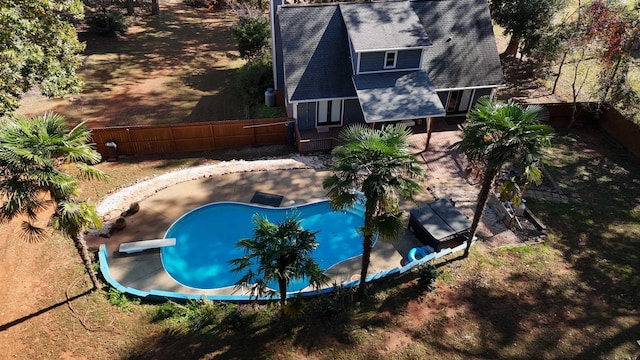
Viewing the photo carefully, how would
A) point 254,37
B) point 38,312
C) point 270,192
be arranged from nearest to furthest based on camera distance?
point 38,312, point 270,192, point 254,37

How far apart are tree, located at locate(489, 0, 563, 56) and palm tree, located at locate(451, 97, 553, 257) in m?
19.0

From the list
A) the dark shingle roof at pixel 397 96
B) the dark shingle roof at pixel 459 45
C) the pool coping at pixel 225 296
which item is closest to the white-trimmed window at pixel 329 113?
the dark shingle roof at pixel 397 96

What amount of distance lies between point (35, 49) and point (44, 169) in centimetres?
906

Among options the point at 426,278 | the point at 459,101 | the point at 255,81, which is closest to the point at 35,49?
the point at 255,81

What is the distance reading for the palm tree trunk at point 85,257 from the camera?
43.5 feet

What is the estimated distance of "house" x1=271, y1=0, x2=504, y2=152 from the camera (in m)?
22.4

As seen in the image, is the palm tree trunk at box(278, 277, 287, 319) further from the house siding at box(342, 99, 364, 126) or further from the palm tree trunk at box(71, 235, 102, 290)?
the house siding at box(342, 99, 364, 126)

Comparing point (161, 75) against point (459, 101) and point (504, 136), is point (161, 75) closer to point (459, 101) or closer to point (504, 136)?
point (459, 101)

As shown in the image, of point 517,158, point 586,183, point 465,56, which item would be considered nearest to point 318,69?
point 465,56

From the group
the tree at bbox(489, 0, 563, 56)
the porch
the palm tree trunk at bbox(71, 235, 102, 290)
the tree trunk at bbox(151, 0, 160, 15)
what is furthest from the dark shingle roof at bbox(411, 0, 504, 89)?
the tree trunk at bbox(151, 0, 160, 15)

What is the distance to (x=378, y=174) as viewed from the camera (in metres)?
11.4

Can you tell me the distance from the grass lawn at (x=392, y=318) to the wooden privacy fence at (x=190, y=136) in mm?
7204

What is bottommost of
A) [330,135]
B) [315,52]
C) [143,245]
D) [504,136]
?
[143,245]

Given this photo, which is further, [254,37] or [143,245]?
[254,37]
